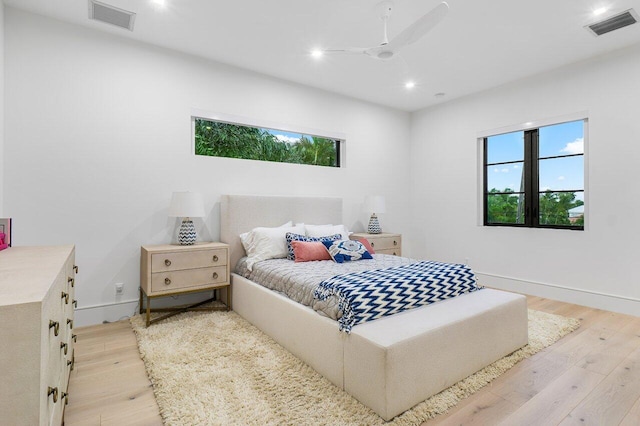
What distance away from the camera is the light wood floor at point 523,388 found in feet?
5.72

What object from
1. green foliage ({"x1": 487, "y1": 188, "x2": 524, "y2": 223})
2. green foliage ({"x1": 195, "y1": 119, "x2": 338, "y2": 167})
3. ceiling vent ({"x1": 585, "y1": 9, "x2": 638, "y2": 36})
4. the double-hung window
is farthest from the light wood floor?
ceiling vent ({"x1": 585, "y1": 9, "x2": 638, "y2": 36})

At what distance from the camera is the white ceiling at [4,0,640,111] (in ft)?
8.85

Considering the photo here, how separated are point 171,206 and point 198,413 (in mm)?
1994

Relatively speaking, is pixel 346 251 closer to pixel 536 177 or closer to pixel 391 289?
pixel 391 289

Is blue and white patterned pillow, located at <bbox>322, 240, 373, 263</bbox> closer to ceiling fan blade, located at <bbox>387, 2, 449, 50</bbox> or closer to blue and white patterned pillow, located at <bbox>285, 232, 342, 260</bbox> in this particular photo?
blue and white patterned pillow, located at <bbox>285, 232, 342, 260</bbox>

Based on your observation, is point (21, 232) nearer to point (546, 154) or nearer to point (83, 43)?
point (83, 43)

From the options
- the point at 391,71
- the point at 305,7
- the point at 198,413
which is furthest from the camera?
the point at 391,71

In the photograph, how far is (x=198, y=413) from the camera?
1737mm

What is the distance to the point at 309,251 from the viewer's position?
3297 mm

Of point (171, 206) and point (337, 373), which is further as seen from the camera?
point (171, 206)

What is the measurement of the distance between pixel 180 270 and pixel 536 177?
14.1ft

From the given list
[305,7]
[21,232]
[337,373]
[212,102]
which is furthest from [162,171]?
[337,373]

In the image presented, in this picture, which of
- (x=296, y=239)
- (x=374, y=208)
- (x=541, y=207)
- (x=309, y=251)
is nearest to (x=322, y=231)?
(x=296, y=239)

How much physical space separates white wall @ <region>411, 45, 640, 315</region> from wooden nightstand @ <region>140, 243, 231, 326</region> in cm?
341
